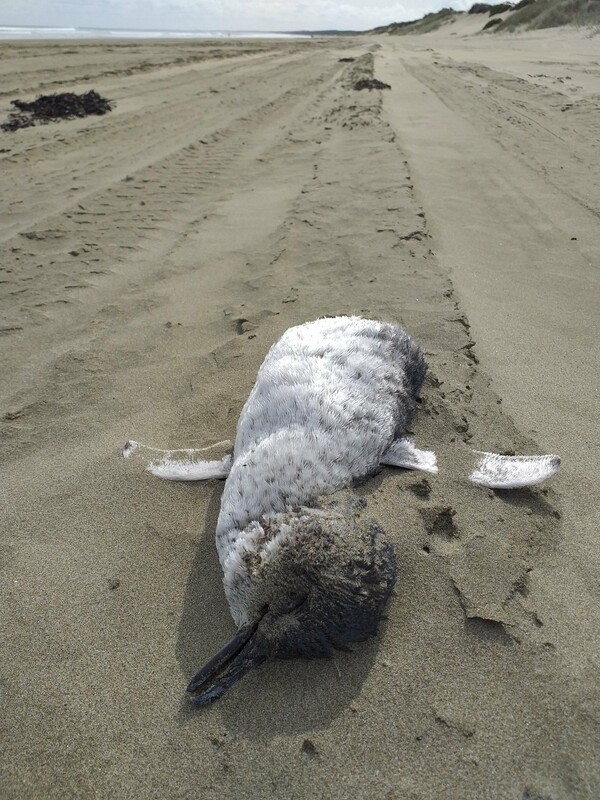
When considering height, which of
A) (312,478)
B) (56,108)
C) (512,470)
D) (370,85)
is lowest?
(512,470)

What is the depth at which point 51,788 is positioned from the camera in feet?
5.53

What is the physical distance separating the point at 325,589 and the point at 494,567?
2.46 ft

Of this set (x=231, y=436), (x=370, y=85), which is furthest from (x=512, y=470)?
(x=370, y=85)

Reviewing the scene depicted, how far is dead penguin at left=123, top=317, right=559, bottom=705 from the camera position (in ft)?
6.06

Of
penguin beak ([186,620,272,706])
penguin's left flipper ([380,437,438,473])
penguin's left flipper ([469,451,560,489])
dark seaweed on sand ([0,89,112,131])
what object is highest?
dark seaweed on sand ([0,89,112,131])

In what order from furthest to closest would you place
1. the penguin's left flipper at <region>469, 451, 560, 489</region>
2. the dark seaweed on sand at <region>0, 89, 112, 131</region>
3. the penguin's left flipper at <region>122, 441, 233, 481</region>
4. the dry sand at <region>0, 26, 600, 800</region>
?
the dark seaweed on sand at <region>0, 89, 112, 131</region>, the penguin's left flipper at <region>122, 441, 233, 481</region>, the penguin's left flipper at <region>469, 451, 560, 489</region>, the dry sand at <region>0, 26, 600, 800</region>

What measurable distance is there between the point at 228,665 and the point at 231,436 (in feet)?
4.32

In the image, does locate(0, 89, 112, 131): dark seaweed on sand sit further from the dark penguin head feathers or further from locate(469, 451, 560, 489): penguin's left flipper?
the dark penguin head feathers

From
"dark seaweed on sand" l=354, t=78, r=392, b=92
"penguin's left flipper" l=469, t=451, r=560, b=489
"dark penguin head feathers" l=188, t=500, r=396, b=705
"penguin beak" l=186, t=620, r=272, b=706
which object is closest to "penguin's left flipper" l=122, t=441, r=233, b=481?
"dark penguin head feathers" l=188, t=500, r=396, b=705

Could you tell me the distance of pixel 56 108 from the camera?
9.54m

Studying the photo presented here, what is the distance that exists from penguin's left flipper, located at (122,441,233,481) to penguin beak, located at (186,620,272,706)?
90cm

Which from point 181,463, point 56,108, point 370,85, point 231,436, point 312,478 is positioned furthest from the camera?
point 370,85

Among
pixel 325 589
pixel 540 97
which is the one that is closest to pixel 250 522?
pixel 325 589

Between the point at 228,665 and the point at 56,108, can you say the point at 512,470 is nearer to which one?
the point at 228,665
